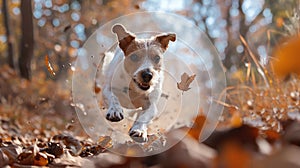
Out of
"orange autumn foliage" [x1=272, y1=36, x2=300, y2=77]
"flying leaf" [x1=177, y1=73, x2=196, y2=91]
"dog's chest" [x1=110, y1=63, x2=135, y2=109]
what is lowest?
"dog's chest" [x1=110, y1=63, x2=135, y2=109]

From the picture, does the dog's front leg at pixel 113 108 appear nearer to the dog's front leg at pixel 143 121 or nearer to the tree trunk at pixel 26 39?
the dog's front leg at pixel 143 121

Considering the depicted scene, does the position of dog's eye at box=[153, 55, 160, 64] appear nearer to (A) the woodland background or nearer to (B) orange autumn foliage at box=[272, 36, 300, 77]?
(A) the woodland background

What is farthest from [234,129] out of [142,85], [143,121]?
[142,85]

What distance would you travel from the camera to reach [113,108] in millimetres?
3885

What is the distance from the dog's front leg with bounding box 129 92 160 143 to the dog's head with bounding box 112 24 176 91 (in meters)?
0.16

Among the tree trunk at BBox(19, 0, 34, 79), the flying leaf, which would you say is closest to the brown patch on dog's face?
the flying leaf

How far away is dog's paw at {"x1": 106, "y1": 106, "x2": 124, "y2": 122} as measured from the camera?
3795 mm

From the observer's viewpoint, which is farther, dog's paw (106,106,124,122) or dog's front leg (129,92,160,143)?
dog's paw (106,106,124,122)

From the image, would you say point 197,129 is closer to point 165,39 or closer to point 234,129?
point 234,129

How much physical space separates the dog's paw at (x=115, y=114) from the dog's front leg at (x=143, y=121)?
0.14 m

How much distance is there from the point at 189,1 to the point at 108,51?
16.4 m

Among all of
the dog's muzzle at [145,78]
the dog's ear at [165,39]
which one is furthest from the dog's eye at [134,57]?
the dog's muzzle at [145,78]

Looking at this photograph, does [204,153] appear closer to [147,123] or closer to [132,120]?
[147,123]

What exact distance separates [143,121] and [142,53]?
0.85m
